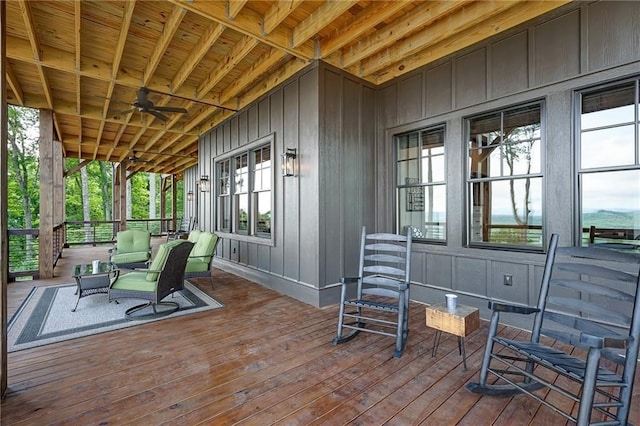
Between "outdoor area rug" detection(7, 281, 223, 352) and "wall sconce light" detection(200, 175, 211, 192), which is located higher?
"wall sconce light" detection(200, 175, 211, 192)

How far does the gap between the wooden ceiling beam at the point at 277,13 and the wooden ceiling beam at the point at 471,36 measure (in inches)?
77.4

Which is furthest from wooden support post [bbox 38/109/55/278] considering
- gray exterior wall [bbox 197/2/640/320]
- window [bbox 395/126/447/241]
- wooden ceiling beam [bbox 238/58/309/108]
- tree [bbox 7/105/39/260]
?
tree [bbox 7/105/39/260]

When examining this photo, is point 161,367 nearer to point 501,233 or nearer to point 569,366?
point 569,366

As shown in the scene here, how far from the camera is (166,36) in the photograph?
3646 millimetres

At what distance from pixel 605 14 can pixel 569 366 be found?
322 cm

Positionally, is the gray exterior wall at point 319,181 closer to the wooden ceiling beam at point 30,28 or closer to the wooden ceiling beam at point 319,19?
the wooden ceiling beam at point 319,19

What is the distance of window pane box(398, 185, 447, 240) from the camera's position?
418 cm

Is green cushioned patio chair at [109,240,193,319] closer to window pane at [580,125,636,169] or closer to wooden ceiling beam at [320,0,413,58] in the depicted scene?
wooden ceiling beam at [320,0,413,58]

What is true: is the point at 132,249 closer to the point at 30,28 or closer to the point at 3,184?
the point at 30,28

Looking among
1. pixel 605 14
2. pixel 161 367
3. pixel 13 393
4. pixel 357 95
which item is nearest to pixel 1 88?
pixel 13 393

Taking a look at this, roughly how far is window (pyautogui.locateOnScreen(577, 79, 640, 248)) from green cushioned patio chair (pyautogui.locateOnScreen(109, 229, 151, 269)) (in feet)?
21.3

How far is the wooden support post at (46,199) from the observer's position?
5.50 metres

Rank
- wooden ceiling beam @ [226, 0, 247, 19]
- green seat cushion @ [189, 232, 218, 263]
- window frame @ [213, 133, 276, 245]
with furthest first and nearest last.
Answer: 1. window frame @ [213, 133, 276, 245]
2. green seat cushion @ [189, 232, 218, 263]
3. wooden ceiling beam @ [226, 0, 247, 19]

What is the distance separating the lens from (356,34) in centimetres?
348
